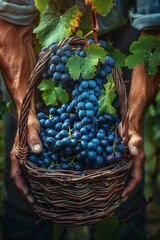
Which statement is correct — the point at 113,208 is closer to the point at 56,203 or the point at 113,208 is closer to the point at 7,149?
the point at 56,203

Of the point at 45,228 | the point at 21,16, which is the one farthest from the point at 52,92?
the point at 45,228

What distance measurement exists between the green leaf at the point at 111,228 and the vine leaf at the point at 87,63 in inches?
29.7

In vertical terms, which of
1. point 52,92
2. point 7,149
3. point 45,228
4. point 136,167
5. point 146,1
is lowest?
point 45,228

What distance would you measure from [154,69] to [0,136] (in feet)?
4.87

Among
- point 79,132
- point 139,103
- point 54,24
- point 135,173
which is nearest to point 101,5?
point 54,24

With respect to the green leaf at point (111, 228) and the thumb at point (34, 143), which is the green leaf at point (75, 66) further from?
the green leaf at point (111, 228)

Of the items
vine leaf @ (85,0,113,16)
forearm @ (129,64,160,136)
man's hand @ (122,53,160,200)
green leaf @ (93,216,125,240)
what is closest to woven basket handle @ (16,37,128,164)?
vine leaf @ (85,0,113,16)

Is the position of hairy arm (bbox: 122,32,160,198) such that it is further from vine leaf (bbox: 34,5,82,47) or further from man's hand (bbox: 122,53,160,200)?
vine leaf (bbox: 34,5,82,47)

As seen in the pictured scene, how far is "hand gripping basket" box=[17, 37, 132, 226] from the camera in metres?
2.32

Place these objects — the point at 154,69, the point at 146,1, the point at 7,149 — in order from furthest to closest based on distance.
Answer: the point at 7,149 → the point at 146,1 → the point at 154,69

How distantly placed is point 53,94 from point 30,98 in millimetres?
437

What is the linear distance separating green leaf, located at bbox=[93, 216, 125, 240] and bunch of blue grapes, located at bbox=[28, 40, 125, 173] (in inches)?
19.6

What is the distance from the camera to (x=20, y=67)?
2.83 metres

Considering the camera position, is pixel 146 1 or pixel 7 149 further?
pixel 7 149
